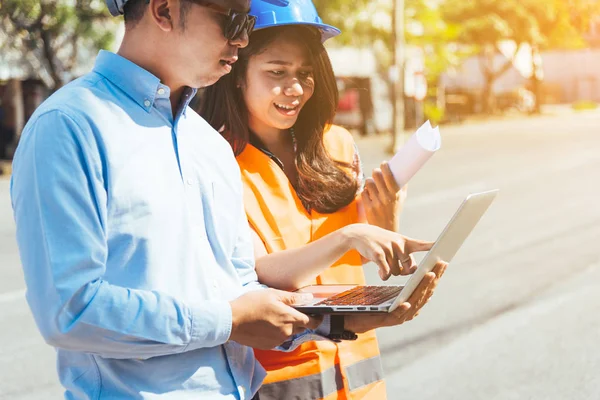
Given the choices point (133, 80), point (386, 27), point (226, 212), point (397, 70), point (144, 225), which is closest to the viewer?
point (144, 225)

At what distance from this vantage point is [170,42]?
1.71 metres

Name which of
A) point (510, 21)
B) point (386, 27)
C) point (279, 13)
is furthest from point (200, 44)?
point (510, 21)

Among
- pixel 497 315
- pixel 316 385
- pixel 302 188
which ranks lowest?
pixel 497 315

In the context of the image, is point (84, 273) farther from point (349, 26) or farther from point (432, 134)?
point (349, 26)

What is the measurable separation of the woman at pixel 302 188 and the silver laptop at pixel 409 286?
10 cm

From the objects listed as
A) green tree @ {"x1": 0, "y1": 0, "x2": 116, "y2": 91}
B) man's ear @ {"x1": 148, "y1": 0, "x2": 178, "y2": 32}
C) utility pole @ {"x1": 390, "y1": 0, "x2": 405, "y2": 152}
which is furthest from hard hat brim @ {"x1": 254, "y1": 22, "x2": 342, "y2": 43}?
utility pole @ {"x1": 390, "y1": 0, "x2": 405, "y2": 152}

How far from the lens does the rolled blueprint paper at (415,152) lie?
2318mm

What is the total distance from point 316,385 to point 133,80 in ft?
3.13

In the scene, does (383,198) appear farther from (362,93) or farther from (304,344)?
(362,93)

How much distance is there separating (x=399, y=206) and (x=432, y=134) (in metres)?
0.29

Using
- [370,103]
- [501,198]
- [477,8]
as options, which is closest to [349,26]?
[370,103]

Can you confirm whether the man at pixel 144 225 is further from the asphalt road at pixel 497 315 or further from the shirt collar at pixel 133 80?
the asphalt road at pixel 497 315

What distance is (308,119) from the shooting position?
261 cm

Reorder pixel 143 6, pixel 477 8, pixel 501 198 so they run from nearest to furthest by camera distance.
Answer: pixel 143 6 → pixel 501 198 → pixel 477 8
